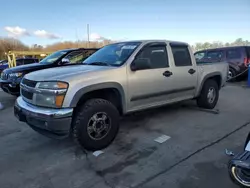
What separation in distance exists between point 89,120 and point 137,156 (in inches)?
34.8

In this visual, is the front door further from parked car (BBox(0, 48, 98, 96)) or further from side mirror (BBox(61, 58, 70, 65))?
side mirror (BBox(61, 58, 70, 65))

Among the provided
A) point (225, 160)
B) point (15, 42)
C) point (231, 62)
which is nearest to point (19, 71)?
point (225, 160)

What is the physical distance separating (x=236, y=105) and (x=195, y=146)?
3.28m

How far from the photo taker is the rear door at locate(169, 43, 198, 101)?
4.85 meters

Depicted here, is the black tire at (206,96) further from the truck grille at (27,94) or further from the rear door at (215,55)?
the rear door at (215,55)

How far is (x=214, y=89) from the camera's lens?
599 centimetres

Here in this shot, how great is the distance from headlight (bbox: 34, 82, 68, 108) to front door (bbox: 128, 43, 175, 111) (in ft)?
3.93

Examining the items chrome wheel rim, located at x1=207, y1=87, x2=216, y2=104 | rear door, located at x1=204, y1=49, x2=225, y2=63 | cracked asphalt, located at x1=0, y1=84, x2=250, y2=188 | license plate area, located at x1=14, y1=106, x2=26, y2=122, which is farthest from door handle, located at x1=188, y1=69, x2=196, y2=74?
rear door, located at x1=204, y1=49, x2=225, y2=63

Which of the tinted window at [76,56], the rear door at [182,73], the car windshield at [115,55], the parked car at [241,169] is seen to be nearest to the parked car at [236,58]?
the tinted window at [76,56]

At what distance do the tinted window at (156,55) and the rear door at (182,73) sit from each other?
Answer: 0.24 meters

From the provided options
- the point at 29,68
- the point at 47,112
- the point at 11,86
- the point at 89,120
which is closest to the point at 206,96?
the point at 89,120

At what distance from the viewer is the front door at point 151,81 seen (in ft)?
13.5

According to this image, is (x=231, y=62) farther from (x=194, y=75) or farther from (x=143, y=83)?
(x=143, y=83)

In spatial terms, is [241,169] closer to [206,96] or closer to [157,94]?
[157,94]
